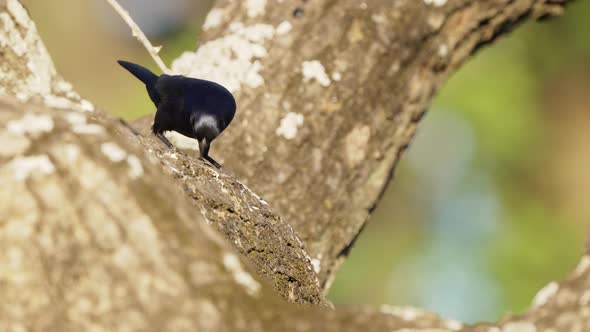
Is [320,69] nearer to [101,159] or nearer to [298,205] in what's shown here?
[298,205]

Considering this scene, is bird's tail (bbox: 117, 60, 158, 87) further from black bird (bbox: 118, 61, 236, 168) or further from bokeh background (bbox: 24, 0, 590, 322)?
bokeh background (bbox: 24, 0, 590, 322)

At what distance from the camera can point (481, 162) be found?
27.2ft

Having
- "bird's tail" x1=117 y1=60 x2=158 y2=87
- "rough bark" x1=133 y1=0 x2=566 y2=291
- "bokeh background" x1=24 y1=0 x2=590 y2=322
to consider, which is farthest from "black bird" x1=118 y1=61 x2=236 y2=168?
"bokeh background" x1=24 y1=0 x2=590 y2=322

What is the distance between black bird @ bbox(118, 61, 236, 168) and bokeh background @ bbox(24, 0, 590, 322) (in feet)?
13.0

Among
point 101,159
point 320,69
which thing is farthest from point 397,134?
point 101,159

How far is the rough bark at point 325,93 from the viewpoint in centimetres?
307

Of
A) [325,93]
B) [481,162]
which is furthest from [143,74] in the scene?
[481,162]

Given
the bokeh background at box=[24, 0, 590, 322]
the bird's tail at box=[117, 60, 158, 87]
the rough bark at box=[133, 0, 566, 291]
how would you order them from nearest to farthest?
the rough bark at box=[133, 0, 566, 291]
the bird's tail at box=[117, 60, 158, 87]
the bokeh background at box=[24, 0, 590, 322]

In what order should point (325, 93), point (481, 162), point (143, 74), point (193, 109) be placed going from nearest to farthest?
point (325, 93)
point (193, 109)
point (143, 74)
point (481, 162)

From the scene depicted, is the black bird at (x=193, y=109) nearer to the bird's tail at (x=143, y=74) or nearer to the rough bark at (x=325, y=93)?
the rough bark at (x=325, y=93)

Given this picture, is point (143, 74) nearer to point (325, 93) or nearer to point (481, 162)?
point (325, 93)

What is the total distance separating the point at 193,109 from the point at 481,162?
5.15 metres

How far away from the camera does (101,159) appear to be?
160 cm

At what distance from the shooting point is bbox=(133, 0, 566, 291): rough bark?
3.07 m
